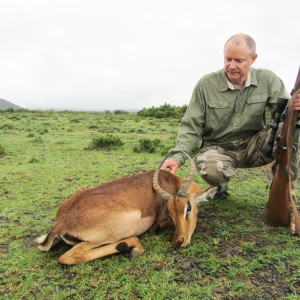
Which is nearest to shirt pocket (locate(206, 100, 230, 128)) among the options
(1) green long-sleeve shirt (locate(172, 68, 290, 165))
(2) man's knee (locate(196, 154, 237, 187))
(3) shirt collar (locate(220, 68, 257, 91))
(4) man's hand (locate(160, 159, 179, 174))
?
(1) green long-sleeve shirt (locate(172, 68, 290, 165))

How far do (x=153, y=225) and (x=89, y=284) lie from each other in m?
1.46

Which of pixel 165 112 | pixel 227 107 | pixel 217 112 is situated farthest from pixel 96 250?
pixel 165 112

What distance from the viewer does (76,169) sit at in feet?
30.0

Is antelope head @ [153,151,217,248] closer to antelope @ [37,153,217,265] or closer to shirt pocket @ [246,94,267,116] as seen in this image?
antelope @ [37,153,217,265]

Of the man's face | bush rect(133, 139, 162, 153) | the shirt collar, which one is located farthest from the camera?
bush rect(133, 139, 162, 153)

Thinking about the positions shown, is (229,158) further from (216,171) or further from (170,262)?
(170,262)

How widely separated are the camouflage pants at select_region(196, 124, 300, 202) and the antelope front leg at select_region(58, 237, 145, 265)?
1.88 metres

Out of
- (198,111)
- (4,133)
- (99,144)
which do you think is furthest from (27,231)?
(4,133)

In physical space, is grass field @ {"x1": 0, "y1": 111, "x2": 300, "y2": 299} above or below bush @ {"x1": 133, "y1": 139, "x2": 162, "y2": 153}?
below

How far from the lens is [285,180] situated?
4785 millimetres

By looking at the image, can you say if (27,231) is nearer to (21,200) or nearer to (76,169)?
(21,200)

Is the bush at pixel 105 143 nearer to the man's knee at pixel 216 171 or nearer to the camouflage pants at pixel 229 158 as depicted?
the camouflage pants at pixel 229 158

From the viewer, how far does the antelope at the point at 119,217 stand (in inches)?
171

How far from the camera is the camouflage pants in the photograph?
19.0 ft
